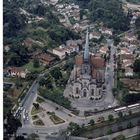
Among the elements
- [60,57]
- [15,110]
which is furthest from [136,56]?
[15,110]

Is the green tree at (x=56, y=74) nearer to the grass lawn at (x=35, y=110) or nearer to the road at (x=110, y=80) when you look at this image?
the road at (x=110, y=80)

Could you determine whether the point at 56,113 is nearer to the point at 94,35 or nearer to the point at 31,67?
the point at 31,67

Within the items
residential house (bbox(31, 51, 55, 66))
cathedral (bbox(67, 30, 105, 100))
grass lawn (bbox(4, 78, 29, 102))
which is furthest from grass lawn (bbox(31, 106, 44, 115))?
residential house (bbox(31, 51, 55, 66))

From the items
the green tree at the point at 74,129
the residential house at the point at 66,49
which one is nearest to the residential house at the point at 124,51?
the residential house at the point at 66,49

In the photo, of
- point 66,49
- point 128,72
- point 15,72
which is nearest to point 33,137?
point 15,72

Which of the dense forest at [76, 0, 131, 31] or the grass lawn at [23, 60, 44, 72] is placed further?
the dense forest at [76, 0, 131, 31]

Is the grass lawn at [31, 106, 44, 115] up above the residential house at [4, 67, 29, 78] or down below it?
below

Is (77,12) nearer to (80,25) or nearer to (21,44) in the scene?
(80,25)

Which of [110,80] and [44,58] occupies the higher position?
[44,58]

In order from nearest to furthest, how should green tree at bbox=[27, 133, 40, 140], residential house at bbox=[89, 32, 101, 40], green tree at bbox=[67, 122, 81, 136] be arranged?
green tree at bbox=[27, 133, 40, 140], green tree at bbox=[67, 122, 81, 136], residential house at bbox=[89, 32, 101, 40]

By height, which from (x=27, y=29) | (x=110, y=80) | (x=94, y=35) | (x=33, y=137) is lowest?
(x=33, y=137)

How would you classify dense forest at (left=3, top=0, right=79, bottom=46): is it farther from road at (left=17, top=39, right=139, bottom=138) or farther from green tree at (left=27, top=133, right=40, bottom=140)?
green tree at (left=27, top=133, right=40, bottom=140)
